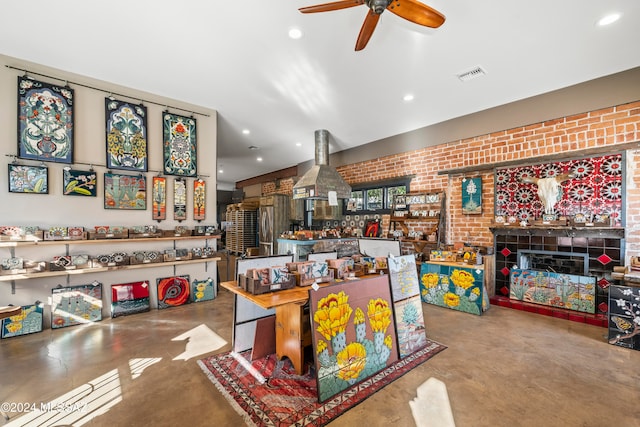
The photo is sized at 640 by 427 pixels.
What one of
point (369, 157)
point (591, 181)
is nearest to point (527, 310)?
point (591, 181)

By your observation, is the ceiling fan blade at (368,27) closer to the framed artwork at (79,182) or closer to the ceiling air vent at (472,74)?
the ceiling air vent at (472,74)

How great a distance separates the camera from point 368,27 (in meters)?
2.36

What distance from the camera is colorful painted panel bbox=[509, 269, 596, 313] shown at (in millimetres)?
3543

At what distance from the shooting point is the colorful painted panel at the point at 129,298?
12.4ft

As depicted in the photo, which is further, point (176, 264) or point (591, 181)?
point (176, 264)

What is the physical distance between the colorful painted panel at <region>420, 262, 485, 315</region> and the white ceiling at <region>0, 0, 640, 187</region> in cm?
263

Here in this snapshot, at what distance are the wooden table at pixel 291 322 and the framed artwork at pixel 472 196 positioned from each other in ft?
11.8

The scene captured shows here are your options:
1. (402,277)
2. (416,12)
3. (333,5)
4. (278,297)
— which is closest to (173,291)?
(278,297)

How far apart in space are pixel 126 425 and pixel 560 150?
5.50 meters

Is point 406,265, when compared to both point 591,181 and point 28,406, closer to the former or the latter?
point 591,181

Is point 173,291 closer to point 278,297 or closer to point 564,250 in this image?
point 278,297

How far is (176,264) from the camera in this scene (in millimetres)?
4312

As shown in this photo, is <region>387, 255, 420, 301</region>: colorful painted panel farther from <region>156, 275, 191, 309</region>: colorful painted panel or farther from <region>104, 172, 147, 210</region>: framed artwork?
<region>104, 172, 147, 210</region>: framed artwork

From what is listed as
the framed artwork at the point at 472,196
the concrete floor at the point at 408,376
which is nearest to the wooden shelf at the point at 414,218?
the framed artwork at the point at 472,196
